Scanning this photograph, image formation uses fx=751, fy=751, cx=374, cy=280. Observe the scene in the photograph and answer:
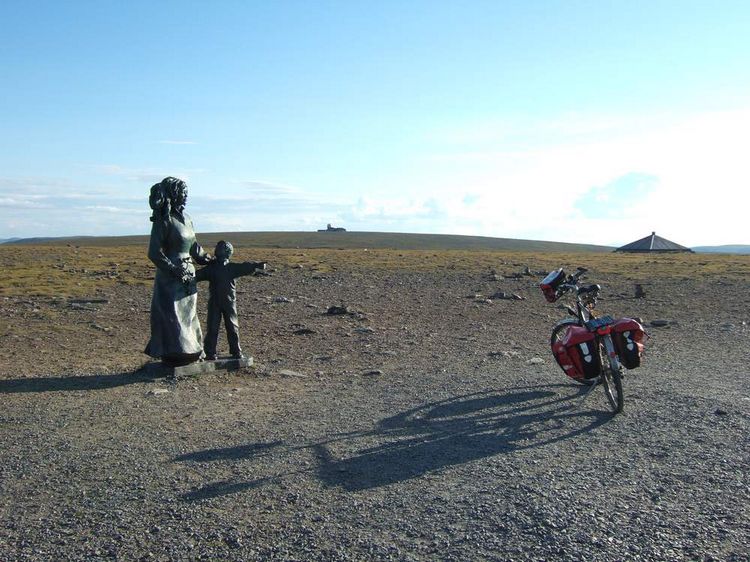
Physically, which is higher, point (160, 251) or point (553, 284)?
point (160, 251)

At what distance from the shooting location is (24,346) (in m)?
12.4

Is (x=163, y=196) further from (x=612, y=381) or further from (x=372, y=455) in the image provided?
(x=612, y=381)

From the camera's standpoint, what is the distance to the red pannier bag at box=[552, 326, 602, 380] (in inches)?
320

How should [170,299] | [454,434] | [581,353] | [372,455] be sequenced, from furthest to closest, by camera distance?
[170,299]
[581,353]
[454,434]
[372,455]

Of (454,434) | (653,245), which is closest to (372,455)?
(454,434)

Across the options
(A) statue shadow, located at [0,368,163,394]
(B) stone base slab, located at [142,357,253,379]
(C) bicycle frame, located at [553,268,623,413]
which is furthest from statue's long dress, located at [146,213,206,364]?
(C) bicycle frame, located at [553,268,623,413]

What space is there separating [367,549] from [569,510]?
148 cm

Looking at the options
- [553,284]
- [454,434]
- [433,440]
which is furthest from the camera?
[553,284]

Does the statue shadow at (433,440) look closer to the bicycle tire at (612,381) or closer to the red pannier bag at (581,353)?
the bicycle tire at (612,381)

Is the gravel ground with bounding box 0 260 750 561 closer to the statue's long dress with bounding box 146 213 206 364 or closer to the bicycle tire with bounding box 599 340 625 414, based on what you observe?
the bicycle tire with bounding box 599 340 625 414

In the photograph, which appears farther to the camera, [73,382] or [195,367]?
[195,367]

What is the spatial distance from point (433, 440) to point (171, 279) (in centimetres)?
447

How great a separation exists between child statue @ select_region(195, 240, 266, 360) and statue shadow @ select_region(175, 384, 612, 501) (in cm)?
350

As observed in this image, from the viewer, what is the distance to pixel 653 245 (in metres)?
59.8
